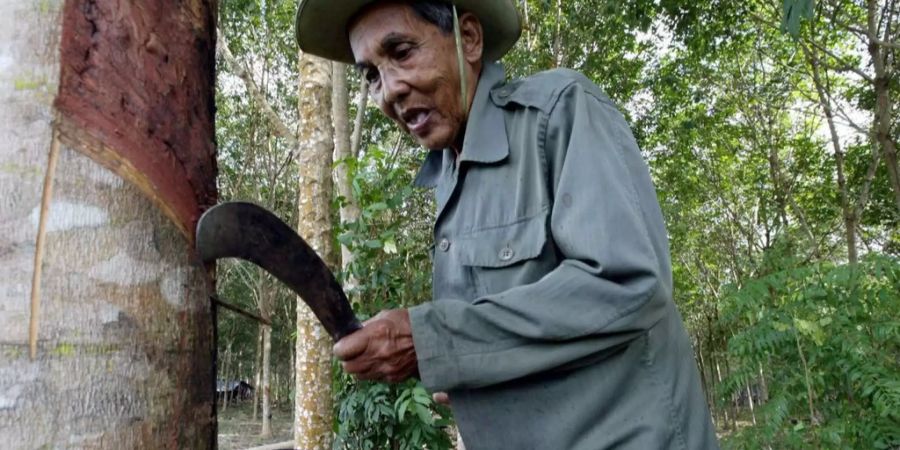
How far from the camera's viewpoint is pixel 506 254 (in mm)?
1271

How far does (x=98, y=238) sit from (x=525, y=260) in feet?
2.39

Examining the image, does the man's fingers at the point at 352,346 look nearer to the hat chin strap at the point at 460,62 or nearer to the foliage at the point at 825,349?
the hat chin strap at the point at 460,62

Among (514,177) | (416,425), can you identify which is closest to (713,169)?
(416,425)

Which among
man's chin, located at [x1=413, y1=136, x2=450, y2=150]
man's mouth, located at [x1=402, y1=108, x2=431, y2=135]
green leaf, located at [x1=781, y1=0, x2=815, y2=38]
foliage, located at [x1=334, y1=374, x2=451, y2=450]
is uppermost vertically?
green leaf, located at [x1=781, y1=0, x2=815, y2=38]

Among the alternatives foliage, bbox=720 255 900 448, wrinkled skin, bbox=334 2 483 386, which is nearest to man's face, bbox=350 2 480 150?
wrinkled skin, bbox=334 2 483 386

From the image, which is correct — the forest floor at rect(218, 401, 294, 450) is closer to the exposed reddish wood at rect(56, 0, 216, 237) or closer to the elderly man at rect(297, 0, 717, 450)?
the elderly man at rect(297, 0, 717, 450)

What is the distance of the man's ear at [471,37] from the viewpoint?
1458mm

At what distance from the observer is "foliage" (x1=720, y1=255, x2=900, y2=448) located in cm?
353

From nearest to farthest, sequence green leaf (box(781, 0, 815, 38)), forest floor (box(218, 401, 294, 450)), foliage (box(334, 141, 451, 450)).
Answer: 1. green leaf (box(781, 0, 815, 38))
2. foliage (box(334, 141, 451, 450))
3. forest floor (box(218, 401, 294, 450))

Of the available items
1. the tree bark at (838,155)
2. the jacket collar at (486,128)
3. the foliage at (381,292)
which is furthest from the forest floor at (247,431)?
the jacket collar at (486,128)

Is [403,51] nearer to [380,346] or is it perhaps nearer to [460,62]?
[460,62]

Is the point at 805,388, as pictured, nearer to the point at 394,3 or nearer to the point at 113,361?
the point at 394,3

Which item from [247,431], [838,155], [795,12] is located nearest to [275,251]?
[795,12]

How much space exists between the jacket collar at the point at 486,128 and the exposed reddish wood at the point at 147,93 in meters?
0.55
